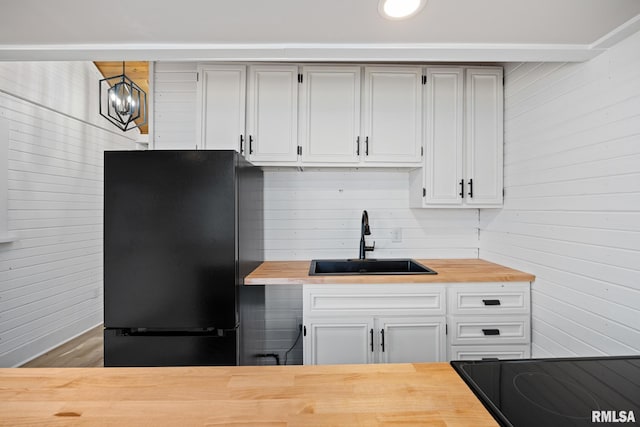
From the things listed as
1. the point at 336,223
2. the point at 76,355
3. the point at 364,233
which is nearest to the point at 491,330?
the point at 364,233

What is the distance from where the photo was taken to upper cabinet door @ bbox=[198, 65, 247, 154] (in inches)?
87.5

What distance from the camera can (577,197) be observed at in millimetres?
1672

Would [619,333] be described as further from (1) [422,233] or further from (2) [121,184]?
(2) [121,184]

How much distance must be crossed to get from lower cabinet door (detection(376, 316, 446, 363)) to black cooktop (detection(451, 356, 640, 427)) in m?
1.05

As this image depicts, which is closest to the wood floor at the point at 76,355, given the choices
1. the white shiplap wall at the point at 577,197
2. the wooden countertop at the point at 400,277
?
the wooden countertop at the point at 400,277

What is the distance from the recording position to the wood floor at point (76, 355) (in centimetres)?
287

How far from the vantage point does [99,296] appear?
12.9 ft

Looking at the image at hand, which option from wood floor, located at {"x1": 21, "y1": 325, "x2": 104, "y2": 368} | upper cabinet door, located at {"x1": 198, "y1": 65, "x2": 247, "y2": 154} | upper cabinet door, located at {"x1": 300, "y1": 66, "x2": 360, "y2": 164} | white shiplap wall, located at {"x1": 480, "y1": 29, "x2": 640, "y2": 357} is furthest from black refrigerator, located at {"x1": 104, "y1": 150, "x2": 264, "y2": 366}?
white shiplap wall, located at {"x1": 480, "y1": 29, "x2": 640, "y2": 357}

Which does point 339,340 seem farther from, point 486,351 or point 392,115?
point 392,115

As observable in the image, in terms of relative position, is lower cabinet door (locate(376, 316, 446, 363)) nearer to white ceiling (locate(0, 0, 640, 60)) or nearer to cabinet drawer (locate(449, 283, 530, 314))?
cabinet drawer (locate(449, 283, 530, 314))

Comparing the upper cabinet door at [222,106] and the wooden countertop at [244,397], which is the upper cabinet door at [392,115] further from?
the wooden countertop at [244,397]

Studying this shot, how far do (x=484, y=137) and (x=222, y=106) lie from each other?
1.88 meters

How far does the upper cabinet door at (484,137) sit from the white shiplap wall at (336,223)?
34cm

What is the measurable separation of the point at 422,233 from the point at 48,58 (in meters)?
2.58
